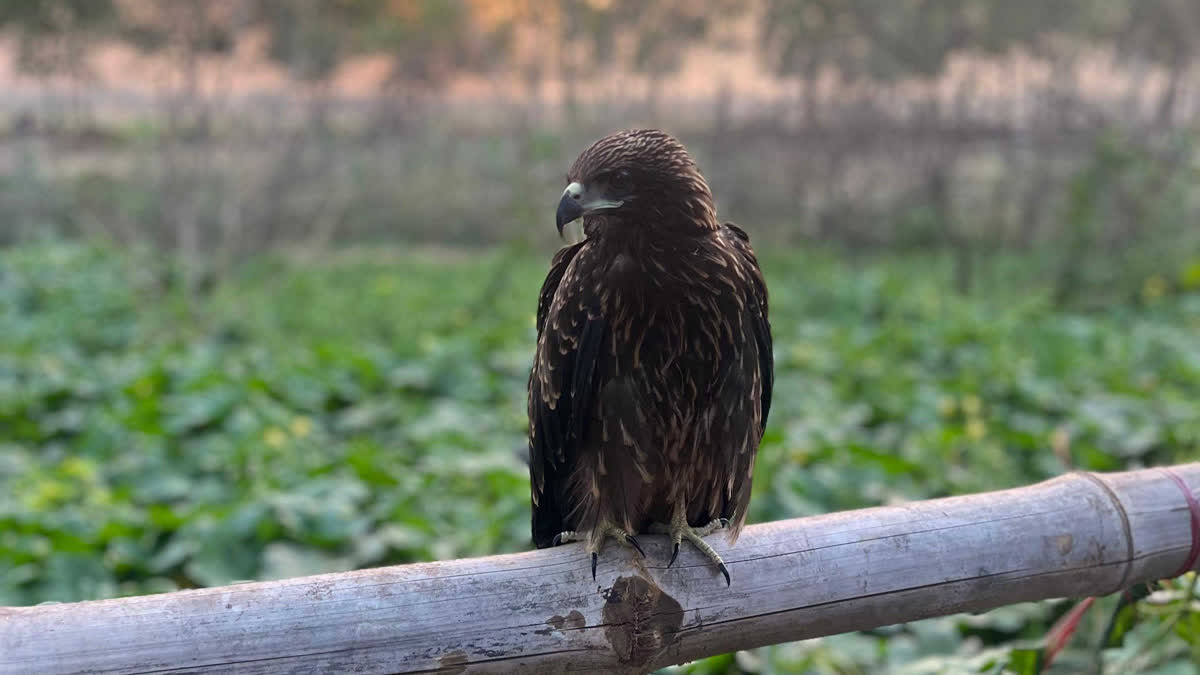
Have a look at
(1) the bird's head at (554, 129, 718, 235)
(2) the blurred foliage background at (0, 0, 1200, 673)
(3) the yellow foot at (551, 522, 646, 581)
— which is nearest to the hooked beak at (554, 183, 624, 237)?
(1) the bird's head at (554, 129, 718, 235)

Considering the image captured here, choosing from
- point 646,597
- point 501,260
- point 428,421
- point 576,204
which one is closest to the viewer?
point 646,597

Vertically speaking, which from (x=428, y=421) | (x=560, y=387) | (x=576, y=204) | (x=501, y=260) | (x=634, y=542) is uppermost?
(x=576, y=204)

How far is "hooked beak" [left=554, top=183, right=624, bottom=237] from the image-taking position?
1929 mm

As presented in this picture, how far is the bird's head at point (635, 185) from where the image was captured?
1938 mm

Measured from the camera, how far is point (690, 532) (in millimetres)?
2033

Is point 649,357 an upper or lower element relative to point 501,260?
upper

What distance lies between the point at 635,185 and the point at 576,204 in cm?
11

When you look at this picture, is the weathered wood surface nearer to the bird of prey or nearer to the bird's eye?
the bird of prey

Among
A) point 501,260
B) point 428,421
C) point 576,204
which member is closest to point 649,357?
point 576,204

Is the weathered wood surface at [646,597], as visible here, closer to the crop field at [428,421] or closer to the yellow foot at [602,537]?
the yellow foot at [602,537]

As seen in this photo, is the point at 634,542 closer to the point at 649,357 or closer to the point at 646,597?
the point at 646,597

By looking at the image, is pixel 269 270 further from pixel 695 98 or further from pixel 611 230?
pixel 611 230

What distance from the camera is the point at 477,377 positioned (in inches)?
240

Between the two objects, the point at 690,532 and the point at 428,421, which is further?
the point at 428,421
